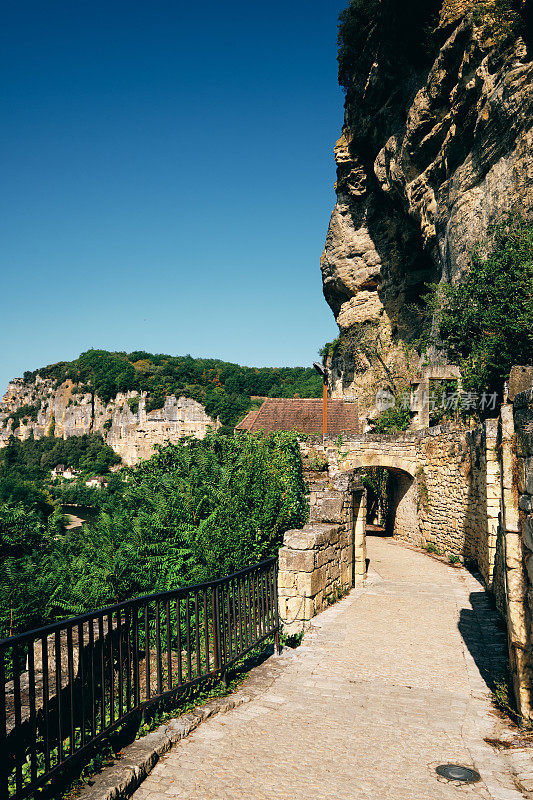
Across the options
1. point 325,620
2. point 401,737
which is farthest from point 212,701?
point 325,620

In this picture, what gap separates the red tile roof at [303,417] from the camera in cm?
1867

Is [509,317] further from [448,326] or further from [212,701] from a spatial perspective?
[212,701]

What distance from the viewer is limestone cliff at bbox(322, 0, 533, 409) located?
591 inches

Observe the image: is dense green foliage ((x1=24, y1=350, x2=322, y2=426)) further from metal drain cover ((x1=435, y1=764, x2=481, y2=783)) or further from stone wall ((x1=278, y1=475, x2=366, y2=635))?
metal drain cover ((x1=435, y1=764, x2=481, y2=783))

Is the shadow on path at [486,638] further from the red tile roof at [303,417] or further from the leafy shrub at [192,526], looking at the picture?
the red tile roof at [303,417]

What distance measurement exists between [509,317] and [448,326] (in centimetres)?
283

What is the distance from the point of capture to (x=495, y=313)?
12.6 m

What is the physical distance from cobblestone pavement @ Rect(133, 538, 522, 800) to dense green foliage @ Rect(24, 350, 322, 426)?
57.0m

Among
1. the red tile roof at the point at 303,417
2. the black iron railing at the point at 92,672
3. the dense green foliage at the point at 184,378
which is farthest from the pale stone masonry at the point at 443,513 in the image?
the dense green foliage at the point at 184,378

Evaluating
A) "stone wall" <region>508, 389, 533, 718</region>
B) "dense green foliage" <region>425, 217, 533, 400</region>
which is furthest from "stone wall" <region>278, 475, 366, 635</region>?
"dense green foliage" <region>425, 217, 533, 400</region>

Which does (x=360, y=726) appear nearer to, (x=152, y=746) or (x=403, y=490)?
(x=152, y=746)

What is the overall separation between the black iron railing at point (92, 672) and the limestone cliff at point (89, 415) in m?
57.4

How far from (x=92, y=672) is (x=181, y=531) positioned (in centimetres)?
533

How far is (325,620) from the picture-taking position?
6805 mm
